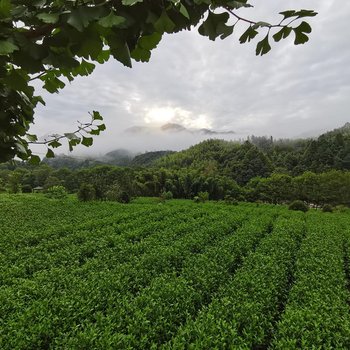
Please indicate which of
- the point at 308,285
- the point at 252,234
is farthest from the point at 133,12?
the point at 252,234

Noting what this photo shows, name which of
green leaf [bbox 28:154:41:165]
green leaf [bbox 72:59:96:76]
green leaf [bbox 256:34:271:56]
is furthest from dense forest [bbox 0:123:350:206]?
green leaf [bbox 256:34:271:56]

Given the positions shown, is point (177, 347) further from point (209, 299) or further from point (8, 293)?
point (8, 293)

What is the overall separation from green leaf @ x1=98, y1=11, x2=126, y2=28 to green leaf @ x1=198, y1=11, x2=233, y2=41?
0.41 metres

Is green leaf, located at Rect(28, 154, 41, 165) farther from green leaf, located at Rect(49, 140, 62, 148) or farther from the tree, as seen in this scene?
the tree

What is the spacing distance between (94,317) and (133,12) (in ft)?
24.1

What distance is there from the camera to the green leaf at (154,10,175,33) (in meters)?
0.88

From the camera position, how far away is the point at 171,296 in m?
7.94

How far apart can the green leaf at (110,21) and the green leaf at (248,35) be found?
0.66 meters

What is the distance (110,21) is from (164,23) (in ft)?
0.59

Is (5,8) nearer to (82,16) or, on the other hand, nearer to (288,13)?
(82,16)

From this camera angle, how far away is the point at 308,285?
914 cm

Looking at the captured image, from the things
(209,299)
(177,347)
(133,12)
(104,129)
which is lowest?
(209,299)

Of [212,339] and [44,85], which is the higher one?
[44,85]

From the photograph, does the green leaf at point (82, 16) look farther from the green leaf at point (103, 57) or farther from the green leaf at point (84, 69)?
the green leaf at point (84, 69)
